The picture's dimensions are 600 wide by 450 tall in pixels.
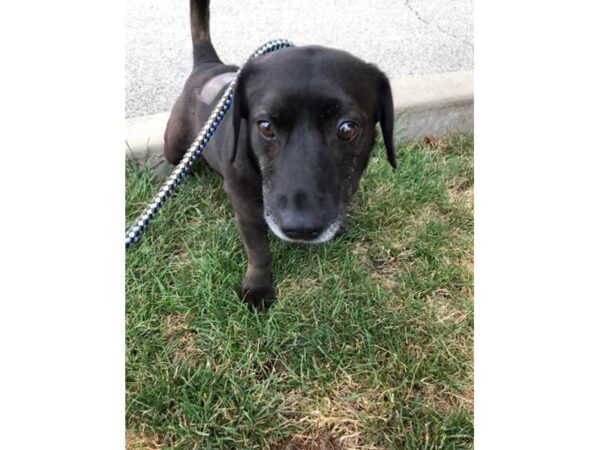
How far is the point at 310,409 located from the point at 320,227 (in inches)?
32.9

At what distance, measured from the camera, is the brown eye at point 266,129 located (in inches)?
88.0

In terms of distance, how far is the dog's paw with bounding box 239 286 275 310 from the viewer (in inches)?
109

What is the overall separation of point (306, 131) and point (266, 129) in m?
0.19

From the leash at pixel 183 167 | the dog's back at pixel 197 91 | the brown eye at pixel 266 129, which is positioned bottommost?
the dog's back at pixel 197 91

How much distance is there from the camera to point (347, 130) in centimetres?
225

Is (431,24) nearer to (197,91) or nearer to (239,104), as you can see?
(197,91)

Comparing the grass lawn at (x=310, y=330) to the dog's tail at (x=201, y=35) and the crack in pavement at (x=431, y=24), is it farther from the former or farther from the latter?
the crack in pavement at (x=431, y=24)

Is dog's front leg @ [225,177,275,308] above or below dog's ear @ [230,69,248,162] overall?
below

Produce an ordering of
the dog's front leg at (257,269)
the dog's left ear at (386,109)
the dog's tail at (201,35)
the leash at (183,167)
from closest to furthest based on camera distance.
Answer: the leash at (183,167)
the dog's left ear at (386,109)
the dog's front leg at (257,269)
the dog's tail at (201,35)

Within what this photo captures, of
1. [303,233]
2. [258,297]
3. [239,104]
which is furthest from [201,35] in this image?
[303,233]

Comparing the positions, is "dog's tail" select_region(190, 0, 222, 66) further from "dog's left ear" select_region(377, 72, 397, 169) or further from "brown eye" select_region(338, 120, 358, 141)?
"brown eye" select_region(338, 120, 358, 141)

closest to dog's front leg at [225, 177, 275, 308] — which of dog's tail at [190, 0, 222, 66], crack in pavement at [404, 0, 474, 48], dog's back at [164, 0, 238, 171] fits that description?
dog's back at [164, 0, 238, 171]

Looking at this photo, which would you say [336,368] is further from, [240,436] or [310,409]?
[240,436]

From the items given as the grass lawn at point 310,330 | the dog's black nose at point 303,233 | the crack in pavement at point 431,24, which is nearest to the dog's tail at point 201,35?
the grass lawn at point 310,330
